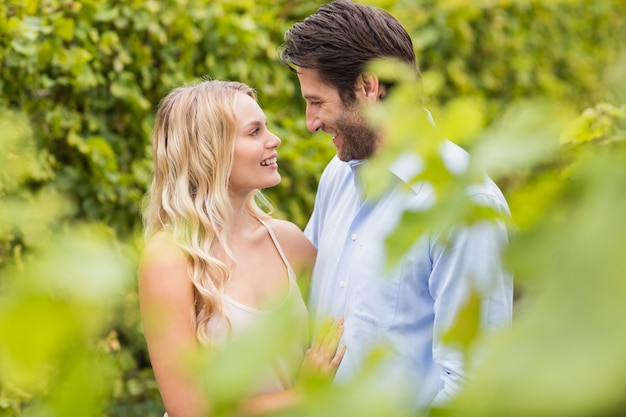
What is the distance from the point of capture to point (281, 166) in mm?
4340

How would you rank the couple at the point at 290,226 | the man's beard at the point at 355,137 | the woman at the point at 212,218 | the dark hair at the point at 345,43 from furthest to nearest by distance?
the dark hair at the point at 345,43 → the man's beard at the point at 355,137 → the woman at the point at 212,218 → the couple at the point at 290,226

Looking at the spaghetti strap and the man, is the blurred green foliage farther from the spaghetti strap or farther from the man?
the spaghetti strap

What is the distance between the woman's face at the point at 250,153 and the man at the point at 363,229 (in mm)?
178

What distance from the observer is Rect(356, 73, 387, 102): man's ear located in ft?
8.59

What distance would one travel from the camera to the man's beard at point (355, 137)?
250 centimetres

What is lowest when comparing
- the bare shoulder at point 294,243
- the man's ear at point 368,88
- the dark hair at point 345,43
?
the bare shoulder at point 294,243

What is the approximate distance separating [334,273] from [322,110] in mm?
531

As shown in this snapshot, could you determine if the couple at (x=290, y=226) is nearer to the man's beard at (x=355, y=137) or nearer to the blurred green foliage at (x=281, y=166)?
the man's beard at (x=355, y=137)

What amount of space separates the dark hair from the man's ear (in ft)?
0.07

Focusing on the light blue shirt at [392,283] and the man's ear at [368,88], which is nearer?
the light blue shirt at [392,283]

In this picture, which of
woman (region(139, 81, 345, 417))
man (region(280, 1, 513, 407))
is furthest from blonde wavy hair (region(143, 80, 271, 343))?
man (region(280, 1, 513, 407))

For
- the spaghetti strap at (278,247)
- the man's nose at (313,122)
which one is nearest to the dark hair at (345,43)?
the man's nose at (313,122)

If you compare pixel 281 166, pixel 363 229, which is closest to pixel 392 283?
pixel 363 229

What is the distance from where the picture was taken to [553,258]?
38cm
